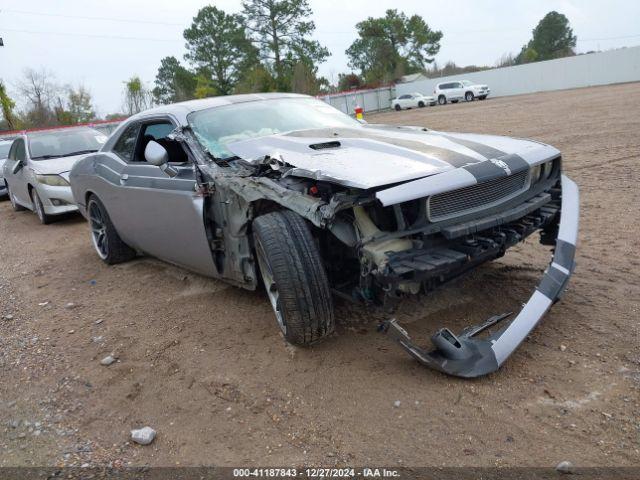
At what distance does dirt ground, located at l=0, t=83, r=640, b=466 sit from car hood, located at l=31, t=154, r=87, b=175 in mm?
3990

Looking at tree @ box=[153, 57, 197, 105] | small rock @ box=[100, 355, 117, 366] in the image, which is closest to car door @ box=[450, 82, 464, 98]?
tree @ box=[153, 57, 197, 105]

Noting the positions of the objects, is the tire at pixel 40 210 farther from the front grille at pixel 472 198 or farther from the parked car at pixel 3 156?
the front grille at pixel 472 198

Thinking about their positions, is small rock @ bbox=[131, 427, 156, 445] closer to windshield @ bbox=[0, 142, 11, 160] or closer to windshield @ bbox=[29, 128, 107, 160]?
windshield @ bbox=[29, 128, 107, 160]

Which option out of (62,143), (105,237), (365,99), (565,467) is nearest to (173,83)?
(365,99)

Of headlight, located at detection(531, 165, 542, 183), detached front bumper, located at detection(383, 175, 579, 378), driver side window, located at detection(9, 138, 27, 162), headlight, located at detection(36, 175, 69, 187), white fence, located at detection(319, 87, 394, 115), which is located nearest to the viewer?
detached front bumper, located at detection(383, 175, 579, 378)

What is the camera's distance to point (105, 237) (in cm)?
570

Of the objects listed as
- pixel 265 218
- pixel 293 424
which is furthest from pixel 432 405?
pixel 265 218

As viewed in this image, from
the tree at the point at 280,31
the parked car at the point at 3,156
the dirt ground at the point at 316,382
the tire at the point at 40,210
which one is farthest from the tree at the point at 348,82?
the dirt ground at the point at 316,382

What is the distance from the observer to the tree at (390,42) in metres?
65.0

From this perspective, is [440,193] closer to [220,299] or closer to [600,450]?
[600,450]

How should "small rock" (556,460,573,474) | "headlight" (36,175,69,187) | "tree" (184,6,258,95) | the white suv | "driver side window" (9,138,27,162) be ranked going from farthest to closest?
"tree" (184,6,258,95), the white suv, "driver side window" (9,138,27,162), "headlight" (36,175,69,187), "small rock" (556,460,573,474)

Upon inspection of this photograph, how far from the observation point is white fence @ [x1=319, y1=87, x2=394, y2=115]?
40.1m

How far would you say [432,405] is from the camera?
2.69m

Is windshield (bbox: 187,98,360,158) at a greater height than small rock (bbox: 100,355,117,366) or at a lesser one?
greater
